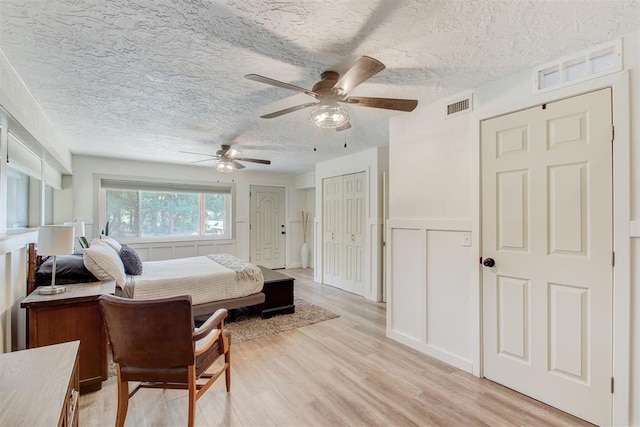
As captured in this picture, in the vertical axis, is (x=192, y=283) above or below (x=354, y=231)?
below

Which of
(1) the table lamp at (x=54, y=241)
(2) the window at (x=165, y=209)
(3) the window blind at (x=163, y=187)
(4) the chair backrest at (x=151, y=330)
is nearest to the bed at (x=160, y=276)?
(1) the table lamp at (x=54, y=241)

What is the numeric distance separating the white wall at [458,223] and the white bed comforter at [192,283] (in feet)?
5.83

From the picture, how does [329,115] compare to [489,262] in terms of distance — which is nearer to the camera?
[329,115]

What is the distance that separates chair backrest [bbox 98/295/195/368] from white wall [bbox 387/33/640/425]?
2.09 metres

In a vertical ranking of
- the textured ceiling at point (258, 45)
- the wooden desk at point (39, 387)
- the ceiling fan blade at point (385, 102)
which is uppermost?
the textured ceiling at point (258, 45)

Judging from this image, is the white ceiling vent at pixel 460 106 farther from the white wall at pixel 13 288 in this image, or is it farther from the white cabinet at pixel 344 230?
the white wall at pixel 13 288

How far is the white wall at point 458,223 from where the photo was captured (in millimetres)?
1674

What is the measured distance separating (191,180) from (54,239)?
3.91 metres

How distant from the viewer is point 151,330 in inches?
65.2

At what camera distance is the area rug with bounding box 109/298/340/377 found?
3.20 metres

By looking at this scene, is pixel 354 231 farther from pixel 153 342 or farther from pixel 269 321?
pixel 153 342

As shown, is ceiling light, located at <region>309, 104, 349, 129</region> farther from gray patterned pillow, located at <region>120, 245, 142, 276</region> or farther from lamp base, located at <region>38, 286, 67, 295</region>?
gray patterned pillow, located at <region>120, 245, 142, 276</region>

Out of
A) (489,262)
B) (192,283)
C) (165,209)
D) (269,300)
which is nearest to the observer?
(489,262)

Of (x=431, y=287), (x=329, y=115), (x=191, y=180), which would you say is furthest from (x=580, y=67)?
(x=191, y=180)
